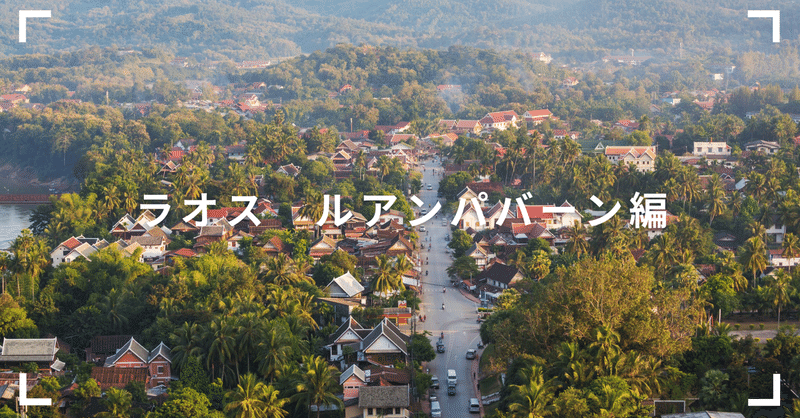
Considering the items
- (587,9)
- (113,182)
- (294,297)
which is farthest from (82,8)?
(294,297)

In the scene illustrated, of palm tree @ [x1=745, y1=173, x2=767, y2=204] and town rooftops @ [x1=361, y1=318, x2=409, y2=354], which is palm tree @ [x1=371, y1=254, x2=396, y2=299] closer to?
town rooftops @ [x1=361, y1=318, x2=409, y2=354]

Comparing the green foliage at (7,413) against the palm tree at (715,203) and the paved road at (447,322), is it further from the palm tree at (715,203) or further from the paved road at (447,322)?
the palm tree at (715,203)

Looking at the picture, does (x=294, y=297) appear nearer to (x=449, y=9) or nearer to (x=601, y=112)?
(x=601, y=112)

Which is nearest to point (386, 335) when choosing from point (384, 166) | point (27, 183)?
point (384, 166)

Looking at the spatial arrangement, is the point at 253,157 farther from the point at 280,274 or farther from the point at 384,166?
the point at 280,274

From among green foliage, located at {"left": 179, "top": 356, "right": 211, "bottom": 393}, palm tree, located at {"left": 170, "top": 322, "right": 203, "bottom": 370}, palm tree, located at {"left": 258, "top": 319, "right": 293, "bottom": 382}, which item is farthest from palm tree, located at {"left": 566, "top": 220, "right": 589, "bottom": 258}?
green foliage, located at {"left": 179, "top": 356, "right": 211, "bottom": 393}

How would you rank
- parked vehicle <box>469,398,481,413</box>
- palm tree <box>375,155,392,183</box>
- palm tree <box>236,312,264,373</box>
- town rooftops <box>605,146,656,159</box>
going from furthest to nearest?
1. palm tree <box>375,155,392,183</box>
2. town rooftops <box>605,146,656,159</box>
3. palm tree <box>236,312,264,373</box>
4. parked vehicle <box>469,398,481,413</box>
